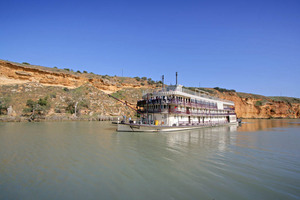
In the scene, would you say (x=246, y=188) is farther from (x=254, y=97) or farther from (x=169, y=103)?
(x=254, y=97)

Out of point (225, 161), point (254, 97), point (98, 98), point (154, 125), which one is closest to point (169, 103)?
point (154, 125)

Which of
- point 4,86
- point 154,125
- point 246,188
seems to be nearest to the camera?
point 246,188

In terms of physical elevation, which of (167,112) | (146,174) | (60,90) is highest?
(60,90)

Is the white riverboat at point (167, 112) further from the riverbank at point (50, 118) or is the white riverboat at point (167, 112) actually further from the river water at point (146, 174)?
the riverbank at point (50, 118)

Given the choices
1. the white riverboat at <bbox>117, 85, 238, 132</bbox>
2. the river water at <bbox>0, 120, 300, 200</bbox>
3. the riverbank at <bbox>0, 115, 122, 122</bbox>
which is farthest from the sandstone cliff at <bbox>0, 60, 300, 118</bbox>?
the river water at <bbox>0, 120, 300, 200</bbox>

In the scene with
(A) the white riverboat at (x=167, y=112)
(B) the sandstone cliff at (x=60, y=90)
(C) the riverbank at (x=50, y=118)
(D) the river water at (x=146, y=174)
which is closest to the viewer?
(D) the river water at (x=146, y=174)

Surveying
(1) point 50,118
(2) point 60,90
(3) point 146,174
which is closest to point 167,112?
(3) point 146,174

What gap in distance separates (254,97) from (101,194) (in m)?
102

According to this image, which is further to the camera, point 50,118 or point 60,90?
point 60,90

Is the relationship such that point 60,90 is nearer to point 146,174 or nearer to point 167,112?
point 167,112

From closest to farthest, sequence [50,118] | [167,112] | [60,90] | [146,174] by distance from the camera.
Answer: [146,174], [167,112], [50,118], [60,90]

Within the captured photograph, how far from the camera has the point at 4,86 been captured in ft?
167

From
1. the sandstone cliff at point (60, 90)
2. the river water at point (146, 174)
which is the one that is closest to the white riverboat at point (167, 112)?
the river water at point (146, 174)

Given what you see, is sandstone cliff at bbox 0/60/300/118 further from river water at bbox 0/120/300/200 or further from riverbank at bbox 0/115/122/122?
river water at bbox 0/120/300/200
